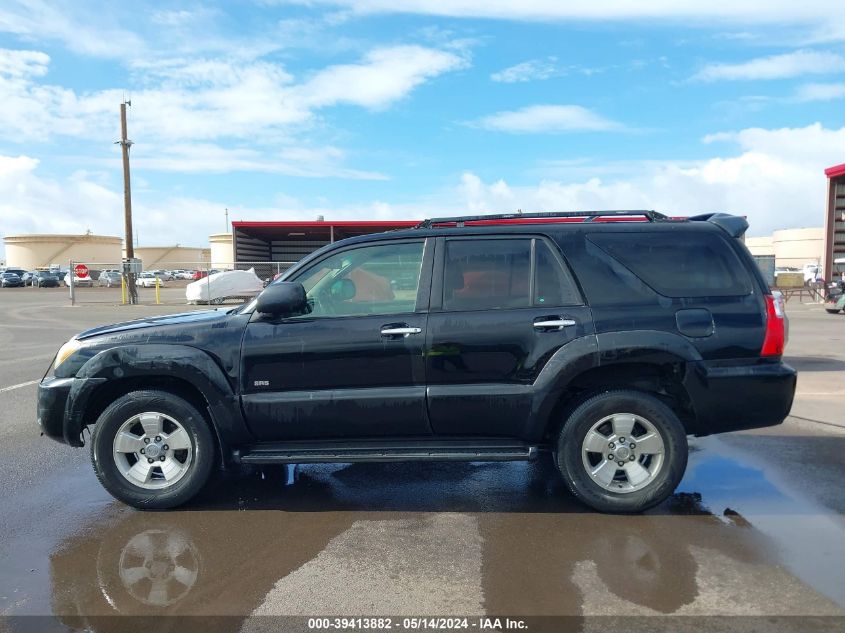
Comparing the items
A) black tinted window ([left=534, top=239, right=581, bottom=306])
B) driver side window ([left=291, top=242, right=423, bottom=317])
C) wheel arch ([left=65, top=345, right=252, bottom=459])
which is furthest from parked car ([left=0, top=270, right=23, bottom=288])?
black tinted window ([left=534, top=239, right=581, bottom=306])

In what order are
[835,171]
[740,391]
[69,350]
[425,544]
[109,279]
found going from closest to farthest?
[425,544] → [740,391] → [69,350] → [835,171] → [109,279]

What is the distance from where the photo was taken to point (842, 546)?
3814 mm

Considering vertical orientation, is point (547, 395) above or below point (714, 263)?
below

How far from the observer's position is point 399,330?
4.28 metres

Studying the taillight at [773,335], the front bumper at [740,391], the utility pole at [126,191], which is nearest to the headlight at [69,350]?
the front bumper at [740,391]

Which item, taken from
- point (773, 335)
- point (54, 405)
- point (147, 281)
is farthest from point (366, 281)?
point (147, 281)

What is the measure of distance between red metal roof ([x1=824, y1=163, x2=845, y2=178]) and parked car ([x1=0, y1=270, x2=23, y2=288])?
2236 inches

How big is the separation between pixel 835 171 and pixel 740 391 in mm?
25624

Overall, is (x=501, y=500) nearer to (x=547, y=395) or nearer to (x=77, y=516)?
(x=547, y=395)

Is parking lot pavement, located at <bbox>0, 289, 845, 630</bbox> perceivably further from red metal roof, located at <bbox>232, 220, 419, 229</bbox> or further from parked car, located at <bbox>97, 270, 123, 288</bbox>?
parked car, located at <bbox>97, 270, 123, 288</bbox>

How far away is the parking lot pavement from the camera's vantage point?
3.25m

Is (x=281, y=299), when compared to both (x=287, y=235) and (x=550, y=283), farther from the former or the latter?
(x=287, y=235)

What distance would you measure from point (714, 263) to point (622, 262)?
61 centimetres

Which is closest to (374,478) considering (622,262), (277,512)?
(277,512)
